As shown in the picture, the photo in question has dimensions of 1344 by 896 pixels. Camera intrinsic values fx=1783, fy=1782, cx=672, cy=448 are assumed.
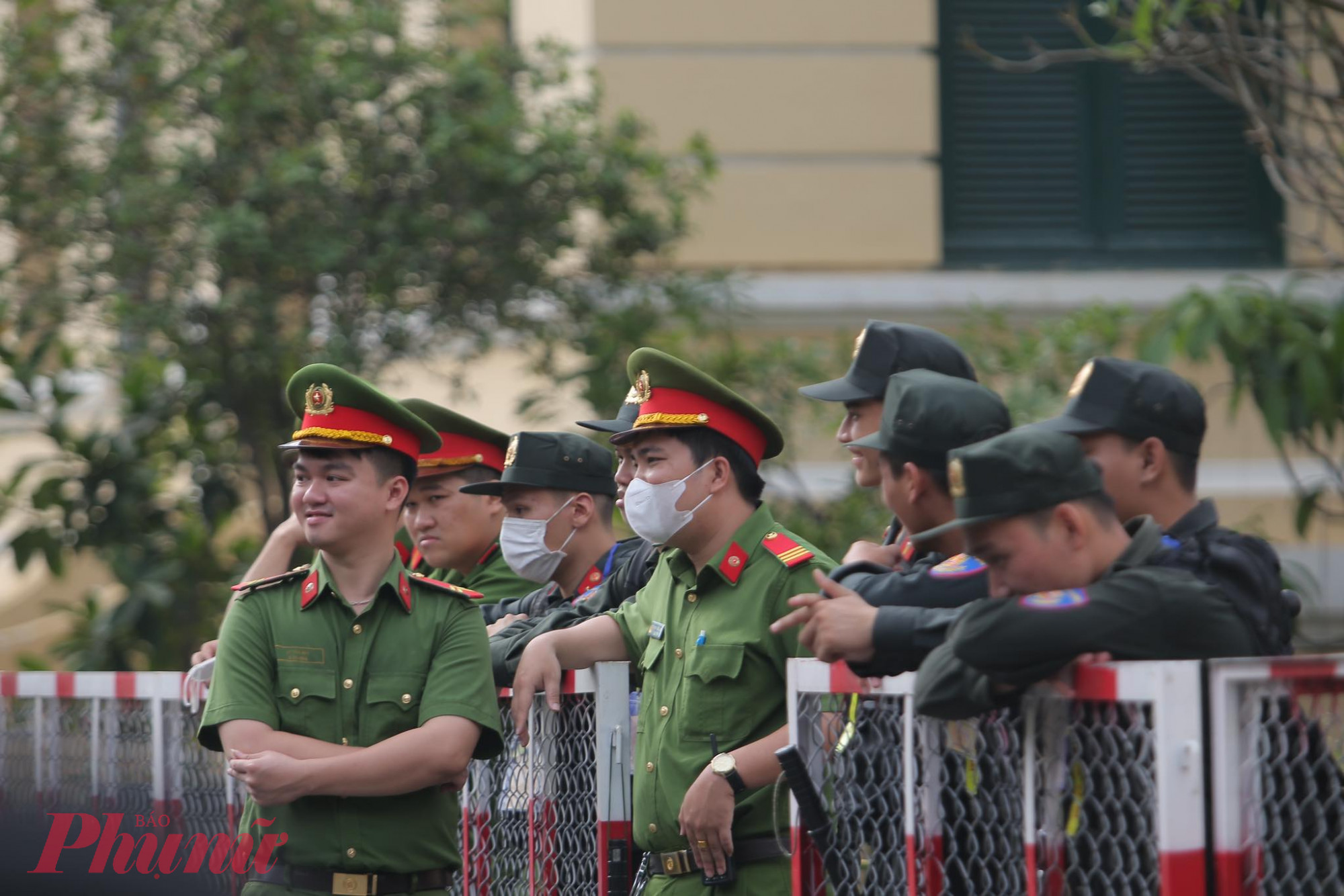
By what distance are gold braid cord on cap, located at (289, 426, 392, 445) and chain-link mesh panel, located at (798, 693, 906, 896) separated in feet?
3.95

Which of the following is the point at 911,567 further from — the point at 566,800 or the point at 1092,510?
the point at 566,800

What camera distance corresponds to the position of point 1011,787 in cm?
287

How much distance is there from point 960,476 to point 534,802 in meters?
1.77

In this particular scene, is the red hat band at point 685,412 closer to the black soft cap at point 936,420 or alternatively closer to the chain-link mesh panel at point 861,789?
the black soft cap at point 936,420

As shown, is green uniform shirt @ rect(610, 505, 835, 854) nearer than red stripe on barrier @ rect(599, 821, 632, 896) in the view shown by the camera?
Yes

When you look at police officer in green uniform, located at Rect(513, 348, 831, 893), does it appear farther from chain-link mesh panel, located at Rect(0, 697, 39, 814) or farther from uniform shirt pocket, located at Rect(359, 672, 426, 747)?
chain-link mesh panel, located at Rect(0, 697, 39, 814)

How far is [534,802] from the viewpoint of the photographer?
4.21 metres

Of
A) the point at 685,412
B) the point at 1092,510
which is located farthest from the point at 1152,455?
the point at 685,412

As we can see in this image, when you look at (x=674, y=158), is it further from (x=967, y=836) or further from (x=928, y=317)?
(x=967, y=836)

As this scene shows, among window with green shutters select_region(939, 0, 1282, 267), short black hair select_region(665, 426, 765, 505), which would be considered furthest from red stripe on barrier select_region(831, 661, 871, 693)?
window with green shutters select_region(939, 0, 1282, 267)

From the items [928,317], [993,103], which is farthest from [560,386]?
[993,103]

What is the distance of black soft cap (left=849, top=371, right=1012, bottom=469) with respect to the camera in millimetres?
3420

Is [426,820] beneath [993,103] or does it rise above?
beneath

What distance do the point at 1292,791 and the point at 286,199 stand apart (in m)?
6.54
